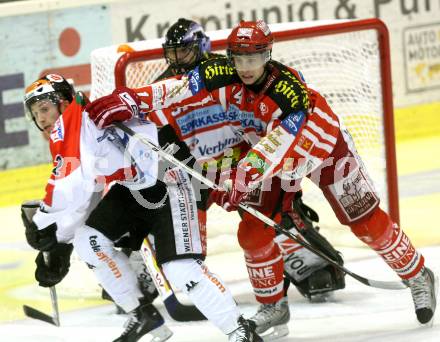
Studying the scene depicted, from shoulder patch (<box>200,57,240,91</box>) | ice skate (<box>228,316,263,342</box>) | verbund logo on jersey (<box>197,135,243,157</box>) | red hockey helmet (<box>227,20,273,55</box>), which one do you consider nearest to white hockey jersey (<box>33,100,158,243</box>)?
shoulder patch (<box>200,57,240,91</box>)

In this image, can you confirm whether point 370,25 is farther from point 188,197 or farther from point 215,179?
point 188,197

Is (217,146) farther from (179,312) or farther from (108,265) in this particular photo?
(108,265)

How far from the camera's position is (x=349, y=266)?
18.2ft

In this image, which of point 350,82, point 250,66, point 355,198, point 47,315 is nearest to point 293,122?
point 250,66

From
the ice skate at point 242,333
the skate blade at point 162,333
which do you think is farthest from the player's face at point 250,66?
the skate blade at point 162,333

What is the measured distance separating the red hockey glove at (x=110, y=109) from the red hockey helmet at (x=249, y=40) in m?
0.42

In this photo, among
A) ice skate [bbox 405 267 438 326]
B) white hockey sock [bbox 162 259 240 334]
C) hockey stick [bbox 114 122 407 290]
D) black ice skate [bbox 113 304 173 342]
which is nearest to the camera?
white hockey sock [bbox 162 259 240 334]

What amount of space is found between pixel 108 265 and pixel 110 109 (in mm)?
570

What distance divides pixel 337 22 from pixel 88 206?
2.02 m

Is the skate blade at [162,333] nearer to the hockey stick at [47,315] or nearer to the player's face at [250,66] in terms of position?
the hockey stick at [47,315]

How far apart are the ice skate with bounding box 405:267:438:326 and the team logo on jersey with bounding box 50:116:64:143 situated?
1452 millimetres

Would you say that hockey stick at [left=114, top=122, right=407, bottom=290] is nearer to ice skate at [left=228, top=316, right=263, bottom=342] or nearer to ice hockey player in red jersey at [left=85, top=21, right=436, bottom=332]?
ice hockey player in red jersey at [left=85, top=21, right=436, bottom=332]

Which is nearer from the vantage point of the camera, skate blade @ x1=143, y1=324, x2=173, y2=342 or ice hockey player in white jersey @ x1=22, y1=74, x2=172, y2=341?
ice hockey player in white jersey @ x1=22, y1=74, x2=172, y2=341

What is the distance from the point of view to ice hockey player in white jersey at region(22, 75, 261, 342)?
13.5 ft
